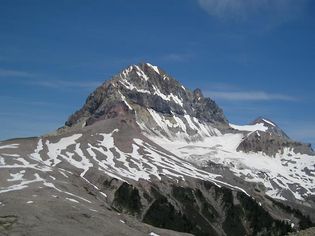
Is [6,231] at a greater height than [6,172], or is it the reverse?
[6,172]

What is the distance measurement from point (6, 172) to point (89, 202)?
45947 mm

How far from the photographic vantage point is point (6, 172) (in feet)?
652

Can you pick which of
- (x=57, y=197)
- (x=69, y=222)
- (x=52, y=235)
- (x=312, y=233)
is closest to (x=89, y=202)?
(x=57, y=197)

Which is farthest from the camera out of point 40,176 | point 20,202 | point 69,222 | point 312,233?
point 40,176

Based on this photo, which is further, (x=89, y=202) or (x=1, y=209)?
(x=89, y=202)

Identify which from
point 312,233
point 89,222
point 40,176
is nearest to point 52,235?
point 89,222

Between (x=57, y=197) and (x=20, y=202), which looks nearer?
(x=20, y=202)

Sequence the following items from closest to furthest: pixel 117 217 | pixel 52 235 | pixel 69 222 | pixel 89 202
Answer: pixel 52 235 < pixel 69 222 < pixel 117 217 < pixel 89 202

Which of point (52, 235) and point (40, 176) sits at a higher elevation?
point (40, 176)

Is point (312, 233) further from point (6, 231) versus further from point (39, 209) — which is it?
point (39, 209)

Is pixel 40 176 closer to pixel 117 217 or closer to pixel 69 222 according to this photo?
pixel 117 217

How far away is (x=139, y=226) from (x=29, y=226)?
35382 mm

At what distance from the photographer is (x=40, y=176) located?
198 metres

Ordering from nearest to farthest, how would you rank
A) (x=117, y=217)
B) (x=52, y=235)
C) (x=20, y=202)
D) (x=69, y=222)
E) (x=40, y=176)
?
(x=52, y=235) < (x=69, y=222) < (x=20, y=202) < (x=117, y=217) < (x=40, y=176)
